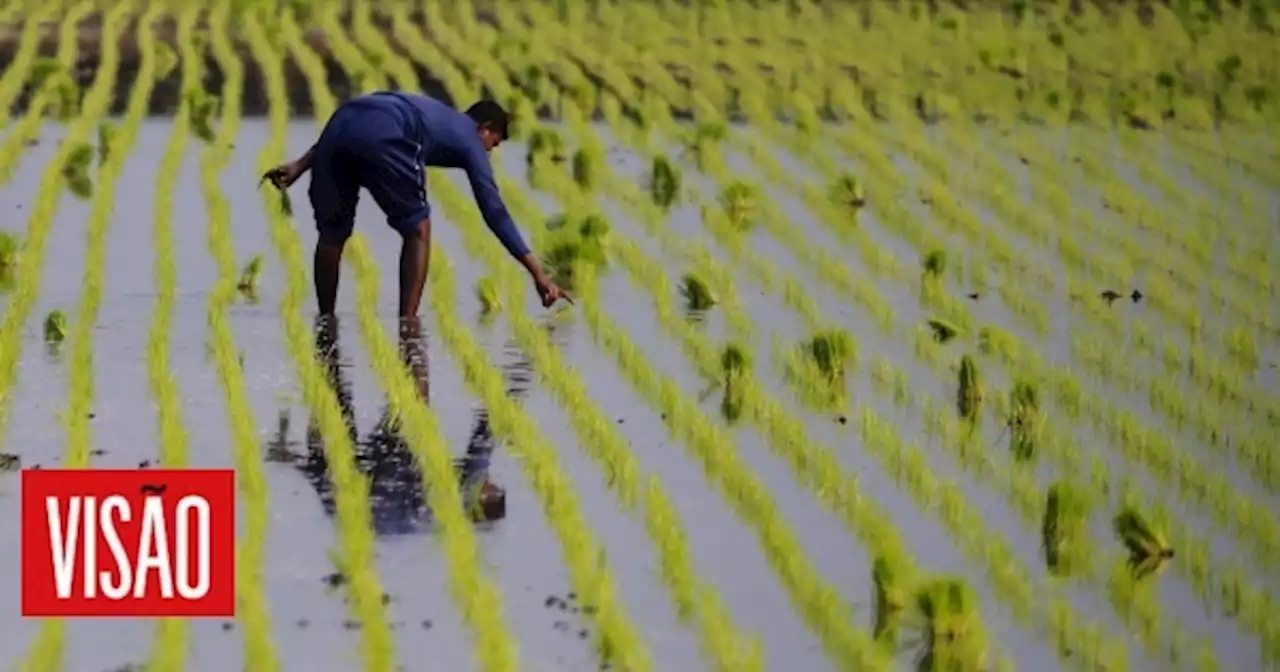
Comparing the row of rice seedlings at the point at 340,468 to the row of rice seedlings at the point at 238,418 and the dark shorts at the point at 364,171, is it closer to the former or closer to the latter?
the row of rice seedlings at the point at 238,418

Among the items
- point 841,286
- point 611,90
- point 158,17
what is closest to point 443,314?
point 841,286

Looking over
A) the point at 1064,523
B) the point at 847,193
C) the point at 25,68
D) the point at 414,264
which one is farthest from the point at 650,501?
the point at 25,68

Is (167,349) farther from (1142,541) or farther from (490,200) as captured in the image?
(1142,541)

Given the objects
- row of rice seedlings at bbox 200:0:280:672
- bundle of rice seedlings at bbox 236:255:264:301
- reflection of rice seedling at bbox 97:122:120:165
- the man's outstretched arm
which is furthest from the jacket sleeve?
reflection of rice seedling at bbox 97:122:120:165

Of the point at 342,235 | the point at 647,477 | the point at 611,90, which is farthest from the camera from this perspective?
the point at 611,90

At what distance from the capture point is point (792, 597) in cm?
625

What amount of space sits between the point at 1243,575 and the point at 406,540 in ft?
5.86

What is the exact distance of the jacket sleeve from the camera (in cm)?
944

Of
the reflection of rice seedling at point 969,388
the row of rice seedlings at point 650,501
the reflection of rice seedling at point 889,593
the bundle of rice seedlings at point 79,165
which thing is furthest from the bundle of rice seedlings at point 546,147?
the reflection of rice seedling at point 889,593

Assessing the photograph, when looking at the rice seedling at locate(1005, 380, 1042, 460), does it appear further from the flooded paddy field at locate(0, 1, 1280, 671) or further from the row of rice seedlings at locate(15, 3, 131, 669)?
the row of rice seedlings at locate(15, 3, 131, 669)

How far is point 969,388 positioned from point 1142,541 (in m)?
1.93

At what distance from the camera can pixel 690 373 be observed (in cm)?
907

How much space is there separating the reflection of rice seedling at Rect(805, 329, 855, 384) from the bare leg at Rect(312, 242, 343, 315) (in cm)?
174

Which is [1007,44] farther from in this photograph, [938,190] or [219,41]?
[938,190]
